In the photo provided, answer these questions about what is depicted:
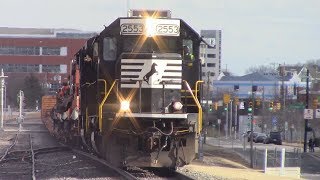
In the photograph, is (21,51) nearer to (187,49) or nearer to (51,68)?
(51,68)

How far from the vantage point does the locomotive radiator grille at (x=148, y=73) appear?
14.4 m

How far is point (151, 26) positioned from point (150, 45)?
20.0 inches

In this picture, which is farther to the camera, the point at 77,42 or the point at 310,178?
the point at 77,42

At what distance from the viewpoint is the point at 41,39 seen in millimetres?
115938

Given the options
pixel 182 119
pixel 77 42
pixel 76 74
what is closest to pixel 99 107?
pixel 182 119

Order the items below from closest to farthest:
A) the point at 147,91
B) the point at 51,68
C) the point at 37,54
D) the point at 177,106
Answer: the point at 177,106, the point at 147,91, the point at 37,54, the point at 51,68

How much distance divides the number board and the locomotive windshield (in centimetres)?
17

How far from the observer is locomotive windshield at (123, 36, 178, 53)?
15008mm

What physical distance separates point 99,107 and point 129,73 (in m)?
1.15

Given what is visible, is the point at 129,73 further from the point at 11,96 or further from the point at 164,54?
the point at 11,96

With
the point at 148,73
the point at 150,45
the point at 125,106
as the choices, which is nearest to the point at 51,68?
the point at 150,45

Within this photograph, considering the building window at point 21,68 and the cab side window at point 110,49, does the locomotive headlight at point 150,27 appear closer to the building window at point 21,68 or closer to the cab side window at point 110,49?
the cab side window at point 110,49

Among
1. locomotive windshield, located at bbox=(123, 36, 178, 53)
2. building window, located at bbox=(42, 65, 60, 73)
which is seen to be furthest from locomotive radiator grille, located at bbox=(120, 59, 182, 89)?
building window, located at bbox=(42, 65, 60, 73)

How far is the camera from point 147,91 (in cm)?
1454
